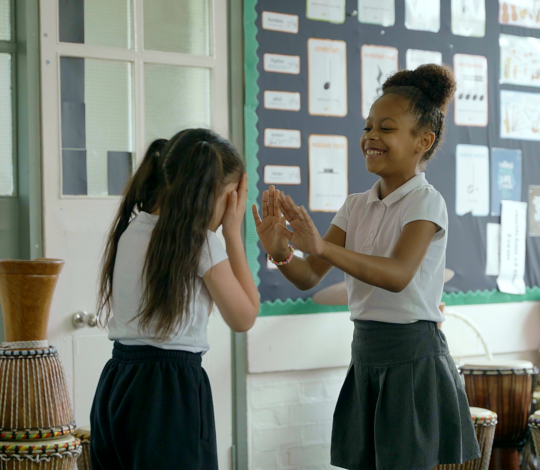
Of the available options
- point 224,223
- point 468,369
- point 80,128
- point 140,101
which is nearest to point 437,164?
point 468,369

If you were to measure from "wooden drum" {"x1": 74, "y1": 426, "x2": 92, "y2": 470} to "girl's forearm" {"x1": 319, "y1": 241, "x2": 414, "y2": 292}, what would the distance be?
1.23m

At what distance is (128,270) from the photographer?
1358mm

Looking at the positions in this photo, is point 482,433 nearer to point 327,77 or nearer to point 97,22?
point 327,77

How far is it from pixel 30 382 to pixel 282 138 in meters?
1.41

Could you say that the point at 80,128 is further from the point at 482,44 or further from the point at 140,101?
the point at 482,44

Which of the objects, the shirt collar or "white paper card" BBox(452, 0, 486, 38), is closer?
the shirt collar

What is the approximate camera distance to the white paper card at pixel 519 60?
327cm

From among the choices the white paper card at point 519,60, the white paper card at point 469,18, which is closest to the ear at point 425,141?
the white paper card at point 469,18

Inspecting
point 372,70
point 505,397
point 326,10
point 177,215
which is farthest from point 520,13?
point 177,215

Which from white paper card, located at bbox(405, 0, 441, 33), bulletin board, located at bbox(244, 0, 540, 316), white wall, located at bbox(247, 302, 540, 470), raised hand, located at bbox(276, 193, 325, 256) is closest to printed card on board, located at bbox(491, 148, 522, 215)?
bulletin board, located at bbox(244, 0, 540, 316)

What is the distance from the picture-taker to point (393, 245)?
154 centimetres

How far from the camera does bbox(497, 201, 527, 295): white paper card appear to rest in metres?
3.24

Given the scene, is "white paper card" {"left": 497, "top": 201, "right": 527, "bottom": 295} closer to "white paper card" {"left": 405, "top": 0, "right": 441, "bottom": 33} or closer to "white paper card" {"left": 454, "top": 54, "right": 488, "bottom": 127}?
"white paper card" {"left": 454, "top": 54, "right": 488, "bottom": 127}

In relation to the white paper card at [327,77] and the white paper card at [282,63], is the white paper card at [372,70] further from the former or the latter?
the white paper card at [282,63]
